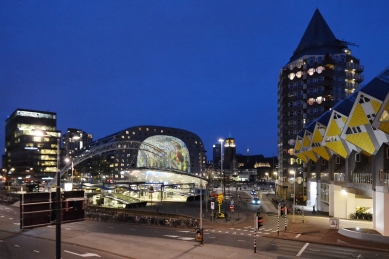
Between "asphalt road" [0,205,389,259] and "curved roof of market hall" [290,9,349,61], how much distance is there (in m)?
77.3

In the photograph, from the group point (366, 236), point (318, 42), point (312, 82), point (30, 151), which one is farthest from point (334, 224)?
point (30, 151)

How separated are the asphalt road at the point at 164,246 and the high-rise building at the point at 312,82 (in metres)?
64.1

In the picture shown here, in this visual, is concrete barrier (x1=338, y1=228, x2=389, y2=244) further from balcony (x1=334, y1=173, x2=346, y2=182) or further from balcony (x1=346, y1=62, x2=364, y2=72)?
balcony (x1=346, y1=62, x2=364, y2=72)

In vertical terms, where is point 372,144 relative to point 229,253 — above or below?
above

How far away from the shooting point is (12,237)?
38500mm

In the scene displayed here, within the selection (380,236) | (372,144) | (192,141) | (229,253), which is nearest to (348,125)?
(372,144)

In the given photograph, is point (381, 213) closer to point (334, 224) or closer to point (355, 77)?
point (334, 224)

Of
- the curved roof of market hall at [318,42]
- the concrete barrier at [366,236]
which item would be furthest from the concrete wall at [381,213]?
the curved roof of market hall at [318,42]

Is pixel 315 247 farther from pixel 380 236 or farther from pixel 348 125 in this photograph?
pixel 348 125

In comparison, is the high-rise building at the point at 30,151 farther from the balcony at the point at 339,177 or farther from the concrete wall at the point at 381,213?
the concrete wall at the point at 381,213

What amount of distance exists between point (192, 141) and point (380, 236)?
146 m

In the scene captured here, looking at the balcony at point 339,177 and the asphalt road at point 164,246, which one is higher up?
the balcony at point 339,177

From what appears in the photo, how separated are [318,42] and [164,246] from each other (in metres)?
93.8

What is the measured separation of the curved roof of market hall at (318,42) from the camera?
103375mm
